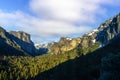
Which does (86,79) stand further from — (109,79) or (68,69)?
(109,79)

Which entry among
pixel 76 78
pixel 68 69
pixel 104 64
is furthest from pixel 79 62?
pixel 104 64

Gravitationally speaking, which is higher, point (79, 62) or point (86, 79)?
point (79, 62)

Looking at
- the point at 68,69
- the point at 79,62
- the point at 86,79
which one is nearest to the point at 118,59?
the point at 86,79

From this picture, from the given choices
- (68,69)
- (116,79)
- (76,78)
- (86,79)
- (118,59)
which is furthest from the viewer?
(68,69)

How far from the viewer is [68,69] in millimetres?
133250

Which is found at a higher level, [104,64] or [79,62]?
[79,62]

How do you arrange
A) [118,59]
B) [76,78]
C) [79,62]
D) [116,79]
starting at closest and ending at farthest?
[116,79] < [118,59] < [76,78] < [79,62]

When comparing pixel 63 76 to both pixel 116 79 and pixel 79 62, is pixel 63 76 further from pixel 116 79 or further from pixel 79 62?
pixel 116 79

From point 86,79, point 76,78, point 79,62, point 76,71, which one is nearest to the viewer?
point 86,79

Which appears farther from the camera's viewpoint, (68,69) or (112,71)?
(68,69)

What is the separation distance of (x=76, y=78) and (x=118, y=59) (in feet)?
175

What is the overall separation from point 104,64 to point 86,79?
140ft

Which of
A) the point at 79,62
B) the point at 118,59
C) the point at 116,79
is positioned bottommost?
the point at 116,79

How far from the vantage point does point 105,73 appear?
62875 mm
